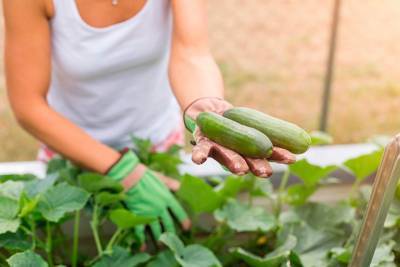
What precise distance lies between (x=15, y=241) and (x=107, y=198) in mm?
169

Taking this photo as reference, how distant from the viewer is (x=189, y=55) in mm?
1240

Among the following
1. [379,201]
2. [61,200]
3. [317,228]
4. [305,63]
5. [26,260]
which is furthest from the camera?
[305,63]

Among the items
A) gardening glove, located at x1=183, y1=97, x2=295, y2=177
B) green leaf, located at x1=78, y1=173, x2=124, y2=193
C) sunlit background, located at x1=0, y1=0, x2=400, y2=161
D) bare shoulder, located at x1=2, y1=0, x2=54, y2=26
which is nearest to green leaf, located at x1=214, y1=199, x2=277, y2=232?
green leaf, located at x1=78, y1=173, x2=124, y2=193

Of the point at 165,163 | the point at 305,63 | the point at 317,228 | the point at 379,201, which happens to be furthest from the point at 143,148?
the point at 305,63

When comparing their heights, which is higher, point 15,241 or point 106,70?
point 106,70

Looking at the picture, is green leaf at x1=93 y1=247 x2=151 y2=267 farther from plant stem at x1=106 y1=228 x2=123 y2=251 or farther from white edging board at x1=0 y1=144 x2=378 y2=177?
white edging board at x1=0 y1=144 x2=378 y2=177

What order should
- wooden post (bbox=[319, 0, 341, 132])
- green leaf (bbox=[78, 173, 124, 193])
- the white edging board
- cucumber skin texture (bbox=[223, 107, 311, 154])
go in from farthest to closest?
wooden post (bbox=[319, 0, 341, 132]), the white edging board, green leaf (bbox=[78, 173, 124, 193]), cucumber skin texture (bbox=[223, 107, 311, 154])

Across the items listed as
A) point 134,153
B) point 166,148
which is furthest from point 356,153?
point 134,153

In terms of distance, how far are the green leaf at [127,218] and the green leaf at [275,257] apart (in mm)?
179

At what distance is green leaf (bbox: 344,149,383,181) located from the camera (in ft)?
4.52

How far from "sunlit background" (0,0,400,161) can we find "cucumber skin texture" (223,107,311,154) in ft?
4.91

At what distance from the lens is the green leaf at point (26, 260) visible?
1056 millimetres

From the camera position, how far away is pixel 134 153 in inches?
53.8

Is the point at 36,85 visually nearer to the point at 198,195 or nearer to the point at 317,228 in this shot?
the point at 198,195
